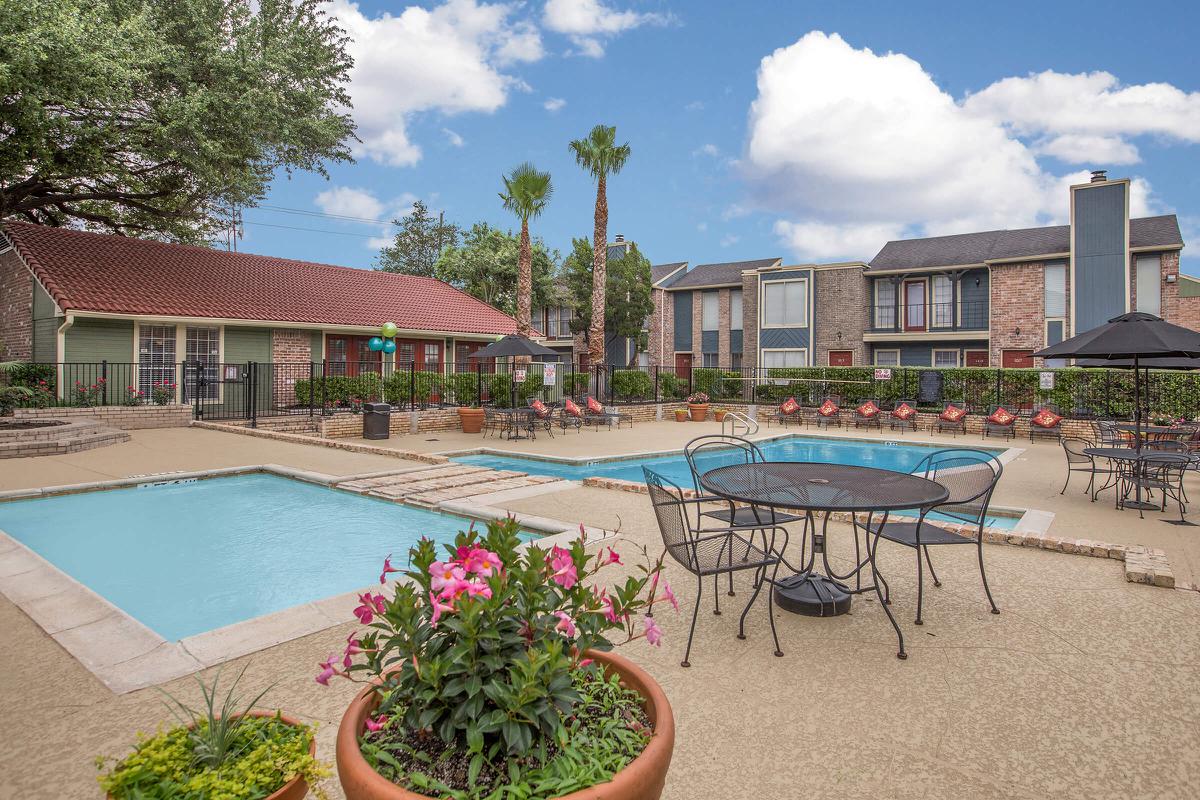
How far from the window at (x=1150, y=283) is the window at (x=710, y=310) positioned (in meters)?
16.3

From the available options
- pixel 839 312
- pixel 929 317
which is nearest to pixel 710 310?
pixel 839 312

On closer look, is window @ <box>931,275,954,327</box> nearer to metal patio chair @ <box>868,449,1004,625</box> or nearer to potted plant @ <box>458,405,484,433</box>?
potted plant @ <box>458,405,484,433</box>

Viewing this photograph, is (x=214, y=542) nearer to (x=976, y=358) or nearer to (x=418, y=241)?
(x=976, y=358)

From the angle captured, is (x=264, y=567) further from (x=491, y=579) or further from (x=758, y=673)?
(x=491, y=579)

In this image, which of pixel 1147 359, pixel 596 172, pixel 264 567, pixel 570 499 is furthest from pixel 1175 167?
pixel 264 567

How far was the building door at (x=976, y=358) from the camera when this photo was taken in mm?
25947

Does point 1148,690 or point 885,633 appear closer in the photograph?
point 1148,690

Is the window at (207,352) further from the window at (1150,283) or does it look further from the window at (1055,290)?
the window at (1150,283)

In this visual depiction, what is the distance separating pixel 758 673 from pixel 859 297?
90.4 ft

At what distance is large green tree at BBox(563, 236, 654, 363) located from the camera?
28219 mm

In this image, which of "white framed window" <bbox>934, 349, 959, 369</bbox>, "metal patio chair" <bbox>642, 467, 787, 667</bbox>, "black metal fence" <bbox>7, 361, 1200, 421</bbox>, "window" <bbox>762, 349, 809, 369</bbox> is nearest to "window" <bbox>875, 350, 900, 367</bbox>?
"white framed window" <bbox>934, 349, 959, 369</bbox>

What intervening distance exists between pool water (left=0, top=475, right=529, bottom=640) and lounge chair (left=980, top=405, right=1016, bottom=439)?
566 inches

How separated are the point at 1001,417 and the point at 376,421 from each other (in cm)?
1516

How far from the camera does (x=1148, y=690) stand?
3025mm
